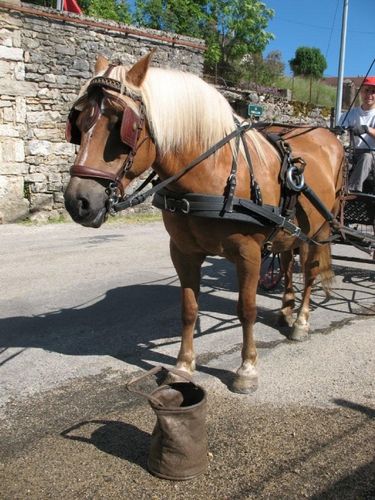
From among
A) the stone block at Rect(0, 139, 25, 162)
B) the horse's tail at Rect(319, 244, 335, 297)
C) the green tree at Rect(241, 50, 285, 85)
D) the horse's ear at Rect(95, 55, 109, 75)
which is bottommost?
the horse's tail at Rect(319, 244, 335, 297)

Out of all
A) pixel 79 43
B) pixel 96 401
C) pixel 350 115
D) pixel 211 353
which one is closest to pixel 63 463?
pixel 96 401

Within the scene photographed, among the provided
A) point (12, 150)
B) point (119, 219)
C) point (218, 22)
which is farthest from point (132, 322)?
point (218, 22)

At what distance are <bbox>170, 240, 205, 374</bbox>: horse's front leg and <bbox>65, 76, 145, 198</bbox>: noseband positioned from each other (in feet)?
3.50

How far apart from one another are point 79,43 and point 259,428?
10652 millimetres

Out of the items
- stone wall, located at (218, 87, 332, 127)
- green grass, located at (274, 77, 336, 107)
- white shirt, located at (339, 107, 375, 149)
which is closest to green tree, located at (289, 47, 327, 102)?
green grass, located at (274, 77, 336, 107)

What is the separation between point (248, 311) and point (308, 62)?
1578 inches

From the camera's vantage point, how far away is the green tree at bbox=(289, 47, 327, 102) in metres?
39.6

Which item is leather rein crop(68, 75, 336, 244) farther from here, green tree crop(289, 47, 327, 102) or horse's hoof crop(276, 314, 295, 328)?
green tree crop(289, 47, 327, 102)

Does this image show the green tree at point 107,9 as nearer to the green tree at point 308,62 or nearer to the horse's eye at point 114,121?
the green tree at point 308,62

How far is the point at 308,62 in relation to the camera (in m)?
40.0

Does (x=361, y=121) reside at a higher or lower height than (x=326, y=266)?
higher

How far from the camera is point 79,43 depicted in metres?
11.8

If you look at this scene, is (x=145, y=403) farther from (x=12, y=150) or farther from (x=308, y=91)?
(x=308, y=91)

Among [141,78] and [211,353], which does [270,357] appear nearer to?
[211,353]
